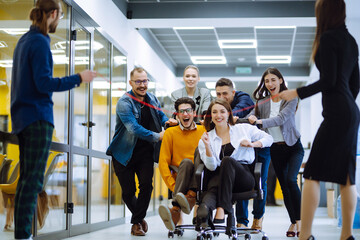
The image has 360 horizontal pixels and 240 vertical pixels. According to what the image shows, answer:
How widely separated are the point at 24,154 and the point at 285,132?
2337 millimetres

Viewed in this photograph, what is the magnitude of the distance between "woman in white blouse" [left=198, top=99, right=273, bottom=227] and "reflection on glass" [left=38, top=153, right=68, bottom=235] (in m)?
1.37

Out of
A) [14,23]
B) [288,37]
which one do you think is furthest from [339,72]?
[288,37]

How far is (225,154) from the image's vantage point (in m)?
4.18

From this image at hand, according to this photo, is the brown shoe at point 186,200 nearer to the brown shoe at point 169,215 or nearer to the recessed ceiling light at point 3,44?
the brown shoe at point 169,215

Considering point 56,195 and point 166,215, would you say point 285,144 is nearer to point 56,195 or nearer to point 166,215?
point 166,215

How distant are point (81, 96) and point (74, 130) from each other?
44cm

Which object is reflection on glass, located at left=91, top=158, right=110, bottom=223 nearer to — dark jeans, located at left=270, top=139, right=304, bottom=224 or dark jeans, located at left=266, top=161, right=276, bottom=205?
dark jeans, located at left=270, top=139, right=304, bottom=224

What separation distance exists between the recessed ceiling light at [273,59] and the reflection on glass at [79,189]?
7478mm

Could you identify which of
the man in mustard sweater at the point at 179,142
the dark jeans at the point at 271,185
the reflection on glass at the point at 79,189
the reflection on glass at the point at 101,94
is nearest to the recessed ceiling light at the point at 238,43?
the dark jeans at the point at 271,185

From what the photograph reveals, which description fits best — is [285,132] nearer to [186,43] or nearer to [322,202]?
[186,43]

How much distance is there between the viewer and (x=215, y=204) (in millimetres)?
3871

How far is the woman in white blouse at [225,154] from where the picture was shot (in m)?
3.84

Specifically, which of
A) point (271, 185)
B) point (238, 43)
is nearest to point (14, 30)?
point (238, 43)

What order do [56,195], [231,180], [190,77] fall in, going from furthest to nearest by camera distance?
[190,77], [56,195], [231,180]
